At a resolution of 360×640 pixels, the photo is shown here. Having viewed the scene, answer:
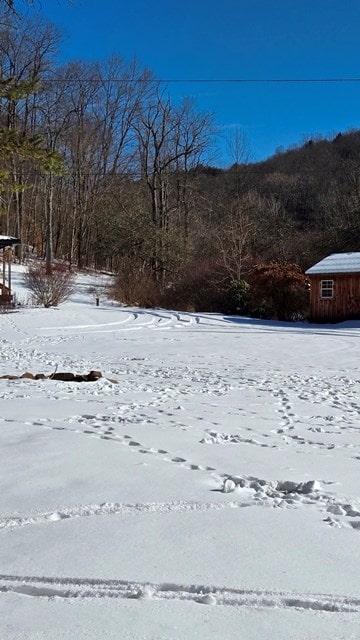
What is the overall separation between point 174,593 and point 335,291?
26.0m

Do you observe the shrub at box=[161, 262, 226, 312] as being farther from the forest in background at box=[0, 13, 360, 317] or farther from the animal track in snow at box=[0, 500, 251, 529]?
the animal track in snow at box=[0, 500, 251, 529]

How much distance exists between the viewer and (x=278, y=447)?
4801 mm

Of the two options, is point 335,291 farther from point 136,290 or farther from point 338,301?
point 136,290

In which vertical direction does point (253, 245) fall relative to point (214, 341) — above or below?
above

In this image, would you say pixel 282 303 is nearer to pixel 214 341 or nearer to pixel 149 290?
pixel 149 290

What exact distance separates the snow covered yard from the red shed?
19.5m

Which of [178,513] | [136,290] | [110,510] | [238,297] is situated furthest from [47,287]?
[178,513]

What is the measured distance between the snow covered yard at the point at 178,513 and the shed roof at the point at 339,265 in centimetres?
1966

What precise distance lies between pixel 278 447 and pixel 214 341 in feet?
40.4

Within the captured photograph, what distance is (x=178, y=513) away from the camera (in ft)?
10.5

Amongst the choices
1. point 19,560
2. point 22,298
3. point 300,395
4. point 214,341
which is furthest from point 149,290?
point 19,560

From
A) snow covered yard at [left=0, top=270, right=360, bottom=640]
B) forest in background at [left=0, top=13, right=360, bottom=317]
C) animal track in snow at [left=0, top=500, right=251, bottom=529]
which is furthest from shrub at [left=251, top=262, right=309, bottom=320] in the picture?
animal track in snow at [left=0, top=500, right=251, bottom=529]

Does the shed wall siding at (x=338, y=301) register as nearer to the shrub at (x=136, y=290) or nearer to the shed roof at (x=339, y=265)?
the shed roof at (x=339, y=265)

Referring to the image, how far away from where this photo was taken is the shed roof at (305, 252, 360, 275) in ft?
87.7
